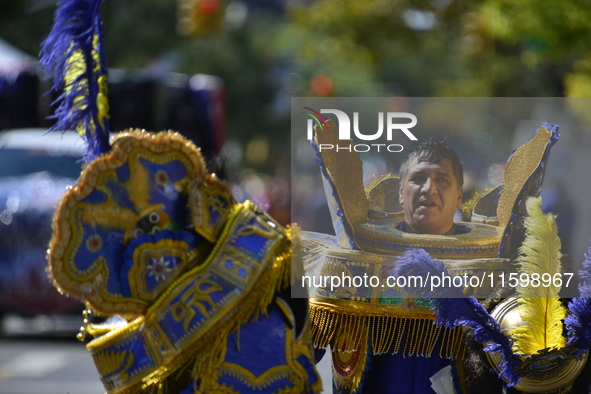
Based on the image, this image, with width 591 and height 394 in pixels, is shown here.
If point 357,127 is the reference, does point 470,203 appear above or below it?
below

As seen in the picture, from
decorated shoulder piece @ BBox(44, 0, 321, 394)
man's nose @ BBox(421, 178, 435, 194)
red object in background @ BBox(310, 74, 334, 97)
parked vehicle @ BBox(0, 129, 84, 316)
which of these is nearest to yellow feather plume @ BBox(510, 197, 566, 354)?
man's nose @ BBox(421, 178, 435, 194)

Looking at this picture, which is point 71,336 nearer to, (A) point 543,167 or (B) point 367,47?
(A) point 543,167

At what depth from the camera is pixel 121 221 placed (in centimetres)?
247

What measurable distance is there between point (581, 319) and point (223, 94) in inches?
383

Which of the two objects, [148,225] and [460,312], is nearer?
[460,312]

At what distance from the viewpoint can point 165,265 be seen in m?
2.47

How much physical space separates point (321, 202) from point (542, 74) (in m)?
14.6

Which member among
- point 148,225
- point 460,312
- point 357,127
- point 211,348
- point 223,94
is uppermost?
point 223,94

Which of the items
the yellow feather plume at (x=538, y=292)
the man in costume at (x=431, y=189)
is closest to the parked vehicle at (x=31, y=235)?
the man in costume at (x=431, y=189)

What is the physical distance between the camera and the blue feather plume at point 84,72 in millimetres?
2477

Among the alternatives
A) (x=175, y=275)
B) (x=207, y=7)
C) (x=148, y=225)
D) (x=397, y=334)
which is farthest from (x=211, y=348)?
(x=207, y=7)

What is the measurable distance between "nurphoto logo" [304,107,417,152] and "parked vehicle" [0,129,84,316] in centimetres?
466

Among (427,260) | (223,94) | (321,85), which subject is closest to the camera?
(427,260)

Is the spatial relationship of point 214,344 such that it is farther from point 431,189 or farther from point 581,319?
point 581,319
